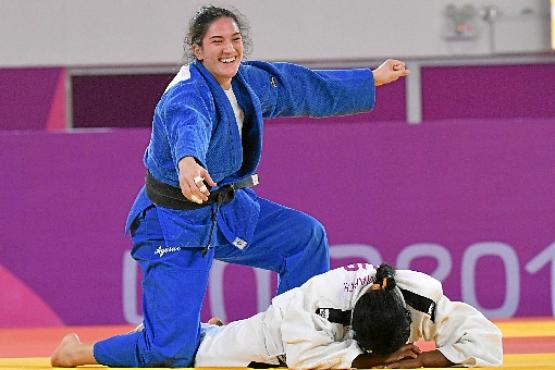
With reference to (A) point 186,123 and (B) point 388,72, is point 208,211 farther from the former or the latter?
(B) point 388,72

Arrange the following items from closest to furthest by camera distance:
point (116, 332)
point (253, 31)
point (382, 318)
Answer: point (382, 318) < point (116, 332) < point (253, 31)

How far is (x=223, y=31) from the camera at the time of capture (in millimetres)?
4559

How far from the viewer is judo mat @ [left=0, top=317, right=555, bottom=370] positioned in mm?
4457

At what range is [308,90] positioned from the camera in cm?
490

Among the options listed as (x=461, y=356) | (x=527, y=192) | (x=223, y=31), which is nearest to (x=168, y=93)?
(x=223, y=31)

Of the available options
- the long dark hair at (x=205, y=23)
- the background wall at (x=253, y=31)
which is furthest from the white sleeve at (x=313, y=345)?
the background wall at (x=253, y=31)

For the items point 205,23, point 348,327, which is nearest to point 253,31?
point 205,23

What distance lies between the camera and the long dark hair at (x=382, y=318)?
13.0ft

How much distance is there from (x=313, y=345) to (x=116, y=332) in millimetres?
2757

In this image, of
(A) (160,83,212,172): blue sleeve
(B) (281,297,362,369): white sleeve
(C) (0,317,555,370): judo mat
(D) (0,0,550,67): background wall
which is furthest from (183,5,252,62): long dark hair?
(D) (0,0,550,67): background wall

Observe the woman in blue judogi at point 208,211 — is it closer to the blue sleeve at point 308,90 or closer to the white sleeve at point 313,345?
the blue sleeve at point 308,90

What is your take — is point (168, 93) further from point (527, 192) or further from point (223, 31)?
point (527, 192)

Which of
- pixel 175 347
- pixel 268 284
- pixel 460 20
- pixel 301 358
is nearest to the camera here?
pixel 301 358

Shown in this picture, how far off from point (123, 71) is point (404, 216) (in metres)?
5.08
